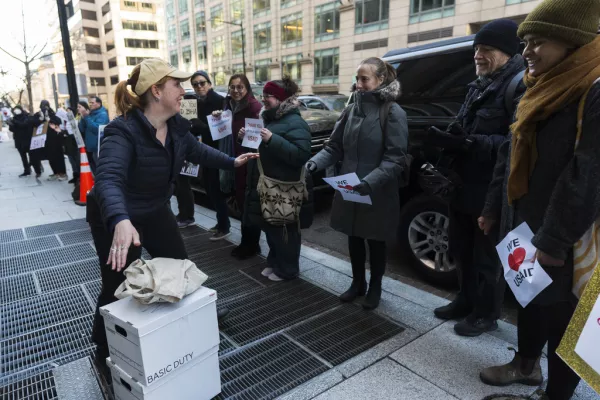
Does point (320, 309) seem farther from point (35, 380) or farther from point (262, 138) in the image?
point (35, 380)

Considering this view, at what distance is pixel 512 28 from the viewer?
2.52 metres

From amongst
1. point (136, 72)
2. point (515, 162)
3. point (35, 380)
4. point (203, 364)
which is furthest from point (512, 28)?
point (35, 380)

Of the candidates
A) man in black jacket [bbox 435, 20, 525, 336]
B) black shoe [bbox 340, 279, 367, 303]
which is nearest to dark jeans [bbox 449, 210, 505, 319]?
man in black jacket [bbox 435, 20, 525, 336]

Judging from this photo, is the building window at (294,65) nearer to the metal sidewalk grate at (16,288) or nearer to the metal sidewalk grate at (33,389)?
the metal sidewalk grate at (16,288)

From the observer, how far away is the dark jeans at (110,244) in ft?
8.01

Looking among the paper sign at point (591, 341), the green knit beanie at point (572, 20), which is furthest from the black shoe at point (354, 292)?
the green knit beanie at point (572, 20)

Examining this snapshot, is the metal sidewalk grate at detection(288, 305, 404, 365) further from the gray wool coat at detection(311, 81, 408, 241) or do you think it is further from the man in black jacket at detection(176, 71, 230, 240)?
the man in black jacket at detection(176, 71, 230, 240)

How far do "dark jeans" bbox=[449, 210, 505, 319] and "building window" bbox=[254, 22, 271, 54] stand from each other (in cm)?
4551

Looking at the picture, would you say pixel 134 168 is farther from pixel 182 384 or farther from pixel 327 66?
pixel 327 66

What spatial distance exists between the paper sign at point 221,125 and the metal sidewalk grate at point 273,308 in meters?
1.92

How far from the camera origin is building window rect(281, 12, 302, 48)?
133 ft

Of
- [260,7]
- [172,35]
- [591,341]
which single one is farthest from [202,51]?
[591,341]

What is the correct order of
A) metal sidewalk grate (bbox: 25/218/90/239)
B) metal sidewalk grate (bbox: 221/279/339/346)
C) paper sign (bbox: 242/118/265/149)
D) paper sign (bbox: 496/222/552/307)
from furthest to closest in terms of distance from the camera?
metal sidewalk grate (bbox: 25/218/90/239), paper sign (bbox: 242/118/265/149), metal sidewalk grate (bbox: 221/279/339/346), paper sign (bbox: 496/222/552/307)

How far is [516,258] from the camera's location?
6.47 ft
